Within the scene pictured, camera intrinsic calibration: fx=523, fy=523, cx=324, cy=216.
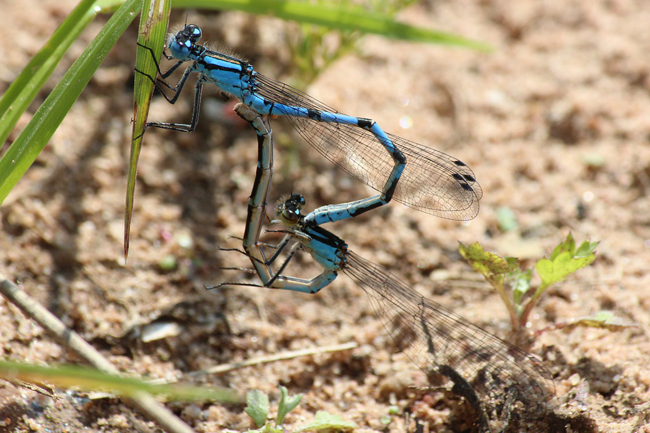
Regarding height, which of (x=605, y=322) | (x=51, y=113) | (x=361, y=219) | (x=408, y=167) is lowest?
(x=605, y=322)

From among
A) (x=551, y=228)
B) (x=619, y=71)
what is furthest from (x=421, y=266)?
(x=619, y=71)

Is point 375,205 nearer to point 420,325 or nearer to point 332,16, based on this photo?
point 420,325

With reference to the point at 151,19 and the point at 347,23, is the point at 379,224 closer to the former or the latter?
the point at 347,23

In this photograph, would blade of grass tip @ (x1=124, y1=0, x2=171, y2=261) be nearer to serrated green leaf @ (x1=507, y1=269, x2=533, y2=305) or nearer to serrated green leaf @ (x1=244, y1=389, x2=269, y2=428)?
serrated green leaf @ (x1=244, y1=389, x2=269, y2=428)

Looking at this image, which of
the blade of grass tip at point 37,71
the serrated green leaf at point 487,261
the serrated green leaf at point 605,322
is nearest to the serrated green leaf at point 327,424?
the serrated green leaf at point 487,261

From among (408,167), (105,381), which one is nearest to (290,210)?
(408,167)
